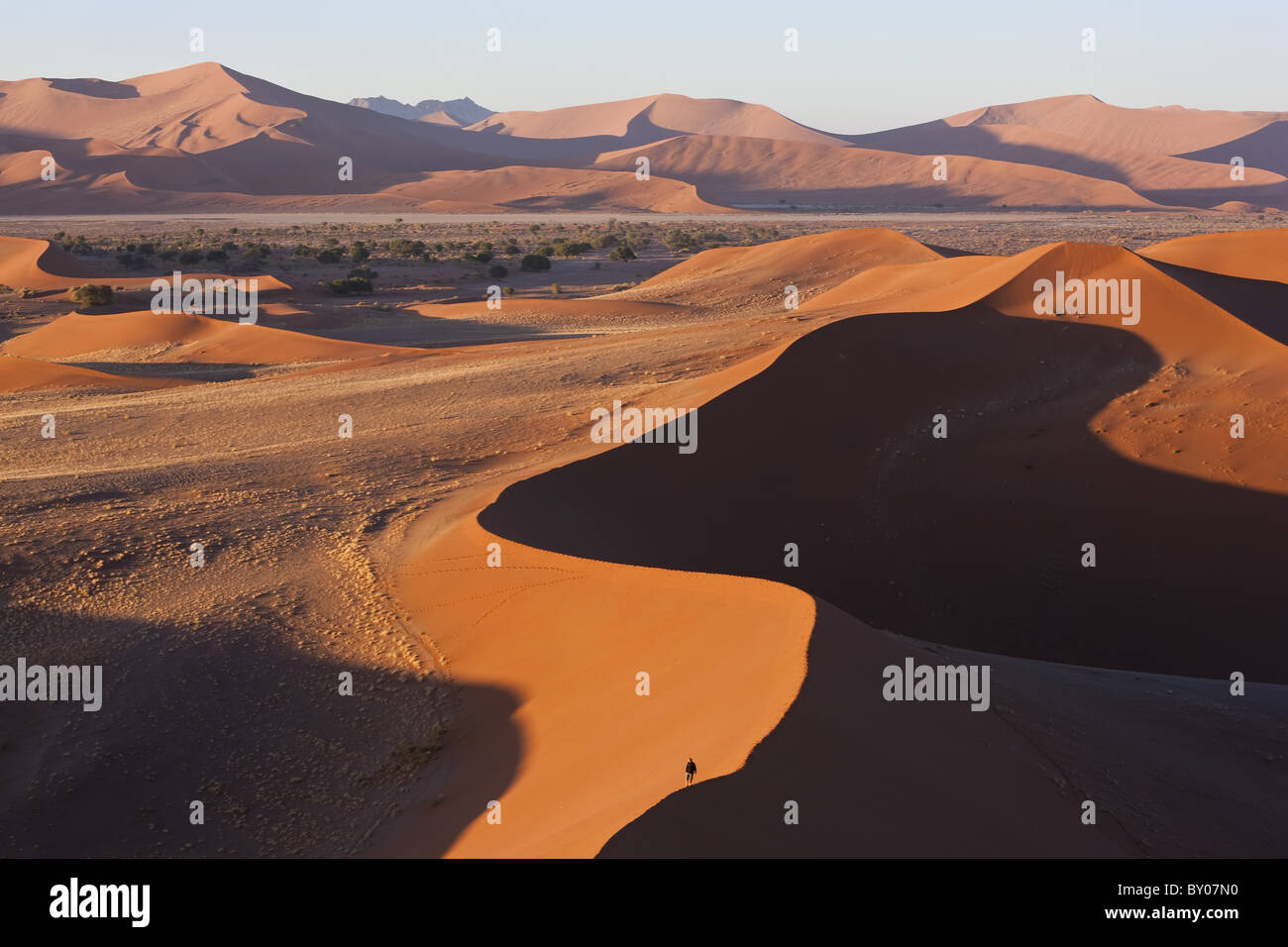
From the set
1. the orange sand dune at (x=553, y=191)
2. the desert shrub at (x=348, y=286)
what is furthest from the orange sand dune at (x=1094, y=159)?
the desert shrub at (x=348, y=286)

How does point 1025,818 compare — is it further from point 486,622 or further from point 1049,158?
point 1049,158

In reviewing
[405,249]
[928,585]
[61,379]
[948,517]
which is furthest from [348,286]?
[928,585]

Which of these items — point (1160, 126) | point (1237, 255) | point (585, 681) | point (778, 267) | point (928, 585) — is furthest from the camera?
point (1160, 126)

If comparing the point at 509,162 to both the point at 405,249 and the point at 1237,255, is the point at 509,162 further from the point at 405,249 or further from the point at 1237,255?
the point at 1237,255

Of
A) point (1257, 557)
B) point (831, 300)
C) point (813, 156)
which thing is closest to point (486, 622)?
point (1257, 557)

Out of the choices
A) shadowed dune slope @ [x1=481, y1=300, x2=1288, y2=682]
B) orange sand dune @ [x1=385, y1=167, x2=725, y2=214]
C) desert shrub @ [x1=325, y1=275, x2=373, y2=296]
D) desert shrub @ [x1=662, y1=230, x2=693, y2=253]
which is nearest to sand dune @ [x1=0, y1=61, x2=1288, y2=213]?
orange sand dune @ [x1=385, y1=167, x2=725, y2=214]

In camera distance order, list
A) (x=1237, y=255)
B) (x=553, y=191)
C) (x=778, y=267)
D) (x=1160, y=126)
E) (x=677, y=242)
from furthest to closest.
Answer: (x=1160, y=126) → (x=553, y=191) → (x=677, y=242) → (x=778, y=267) → (x=1237, y=255)
